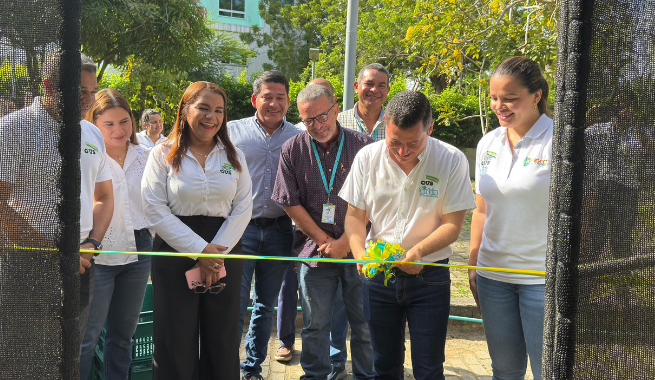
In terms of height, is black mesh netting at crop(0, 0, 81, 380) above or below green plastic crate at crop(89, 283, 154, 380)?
above

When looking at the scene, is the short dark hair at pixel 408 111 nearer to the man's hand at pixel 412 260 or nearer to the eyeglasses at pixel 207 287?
the man's hand at pixel 412 260

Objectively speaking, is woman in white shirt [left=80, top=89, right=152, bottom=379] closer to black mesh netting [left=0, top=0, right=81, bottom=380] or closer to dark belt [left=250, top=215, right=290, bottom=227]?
dark belt [left=250, top=215, right=290, bottom=227]

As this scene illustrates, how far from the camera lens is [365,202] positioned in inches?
121

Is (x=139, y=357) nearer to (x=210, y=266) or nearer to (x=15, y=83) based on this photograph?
(x=210, y=266)

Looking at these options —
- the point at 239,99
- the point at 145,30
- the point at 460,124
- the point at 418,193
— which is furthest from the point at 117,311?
the point at 460,124

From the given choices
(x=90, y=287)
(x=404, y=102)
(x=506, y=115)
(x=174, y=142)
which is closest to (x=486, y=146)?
(x=506, y=115)

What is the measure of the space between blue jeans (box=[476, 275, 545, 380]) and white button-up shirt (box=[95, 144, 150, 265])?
7.29 feet

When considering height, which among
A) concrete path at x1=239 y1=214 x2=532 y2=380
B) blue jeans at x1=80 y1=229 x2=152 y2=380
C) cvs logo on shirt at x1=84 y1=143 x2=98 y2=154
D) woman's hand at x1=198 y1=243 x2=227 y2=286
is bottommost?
concrete path at x1=239 y1=214 x2=532 y2=380

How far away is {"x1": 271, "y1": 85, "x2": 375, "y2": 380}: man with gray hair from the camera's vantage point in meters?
3.62

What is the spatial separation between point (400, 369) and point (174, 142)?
1.90m

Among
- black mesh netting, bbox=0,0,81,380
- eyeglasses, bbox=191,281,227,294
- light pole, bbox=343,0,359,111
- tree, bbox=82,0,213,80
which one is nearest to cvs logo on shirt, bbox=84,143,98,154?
eyeglasses, bbox=191,281,227,294

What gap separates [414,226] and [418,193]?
7.1 inches

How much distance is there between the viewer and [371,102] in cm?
464

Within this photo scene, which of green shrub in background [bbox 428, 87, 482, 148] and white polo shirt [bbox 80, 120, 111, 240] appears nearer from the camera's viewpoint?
white polo shirt [bbox 80, 120, 111, 240]
